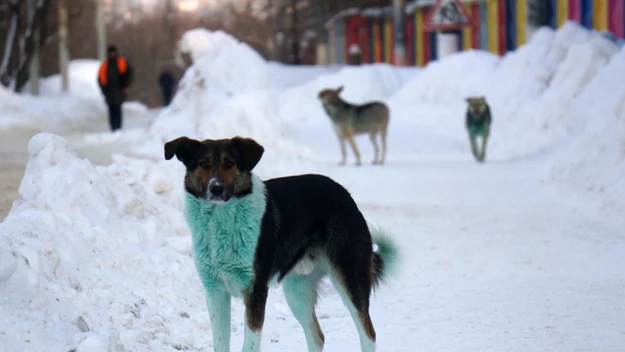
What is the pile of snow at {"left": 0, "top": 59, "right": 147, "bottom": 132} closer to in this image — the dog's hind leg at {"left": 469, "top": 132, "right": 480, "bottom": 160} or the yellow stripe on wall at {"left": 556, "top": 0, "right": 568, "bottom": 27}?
the dog's hind leg at {"left": 469, "top": 132, "right": 480, "bottom": 160}

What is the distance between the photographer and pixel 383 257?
618 centimetres

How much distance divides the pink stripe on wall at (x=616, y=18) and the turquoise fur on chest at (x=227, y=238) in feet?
72.9

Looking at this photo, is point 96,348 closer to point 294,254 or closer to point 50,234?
point 294,254

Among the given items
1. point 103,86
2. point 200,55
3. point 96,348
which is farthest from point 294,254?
point 200,55

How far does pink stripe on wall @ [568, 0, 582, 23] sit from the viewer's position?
2925cm

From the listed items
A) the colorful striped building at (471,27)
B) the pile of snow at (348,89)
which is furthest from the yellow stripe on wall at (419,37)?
the pile of snow at (348,89)

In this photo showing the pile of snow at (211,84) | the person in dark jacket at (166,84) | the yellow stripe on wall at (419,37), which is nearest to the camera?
the pile of snow at (211,84)

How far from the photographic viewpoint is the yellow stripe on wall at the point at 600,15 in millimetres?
27359

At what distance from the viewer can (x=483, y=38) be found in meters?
36.9

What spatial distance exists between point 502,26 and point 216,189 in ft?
102

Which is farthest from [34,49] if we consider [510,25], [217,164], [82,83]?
[217,164]

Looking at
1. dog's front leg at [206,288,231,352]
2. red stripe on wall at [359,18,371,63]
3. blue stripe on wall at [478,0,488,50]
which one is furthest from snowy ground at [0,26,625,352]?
red stripe on wall at [359,18,371,63]

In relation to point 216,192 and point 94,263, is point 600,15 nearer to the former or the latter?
point 94,263

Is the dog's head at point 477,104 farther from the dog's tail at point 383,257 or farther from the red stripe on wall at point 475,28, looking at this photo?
the red stripe on wall at point 475,28
